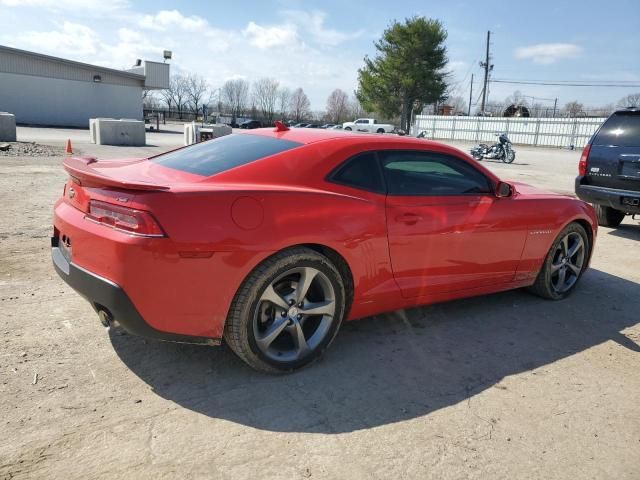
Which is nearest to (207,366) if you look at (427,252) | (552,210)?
(427,252)

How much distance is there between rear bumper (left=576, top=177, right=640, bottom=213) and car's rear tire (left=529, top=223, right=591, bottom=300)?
258cm

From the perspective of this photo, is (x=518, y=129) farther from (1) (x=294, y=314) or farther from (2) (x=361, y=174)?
(1) (x=294, y=314)

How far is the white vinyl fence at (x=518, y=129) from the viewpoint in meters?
36.7

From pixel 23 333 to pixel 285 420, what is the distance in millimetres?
1940

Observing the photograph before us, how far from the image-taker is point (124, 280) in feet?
8.40

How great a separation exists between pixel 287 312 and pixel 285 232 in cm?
51

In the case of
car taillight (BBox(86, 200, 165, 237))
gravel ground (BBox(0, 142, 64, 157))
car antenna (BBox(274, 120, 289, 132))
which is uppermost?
car antenna (BBox(274, 120, 289, 132))

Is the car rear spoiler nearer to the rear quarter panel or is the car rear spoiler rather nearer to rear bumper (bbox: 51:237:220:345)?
rear bumper (bbox: 51:237:220:345)

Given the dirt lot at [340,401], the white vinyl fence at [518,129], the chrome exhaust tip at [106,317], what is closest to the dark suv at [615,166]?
the dirt lot at [340,401]

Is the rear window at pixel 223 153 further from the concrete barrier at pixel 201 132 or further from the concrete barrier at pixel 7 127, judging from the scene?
the concrete barrier at pixel 7 127

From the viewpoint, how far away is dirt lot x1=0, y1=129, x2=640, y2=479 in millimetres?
2326

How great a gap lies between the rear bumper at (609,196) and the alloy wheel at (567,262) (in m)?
2.65

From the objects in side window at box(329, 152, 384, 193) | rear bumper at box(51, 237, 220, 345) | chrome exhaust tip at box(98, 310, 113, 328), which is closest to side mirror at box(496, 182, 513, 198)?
side window at box(329, 152, 384, 193)

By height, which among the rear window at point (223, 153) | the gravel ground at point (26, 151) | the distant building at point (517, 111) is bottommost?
the gravel ground at point (26, 151)
